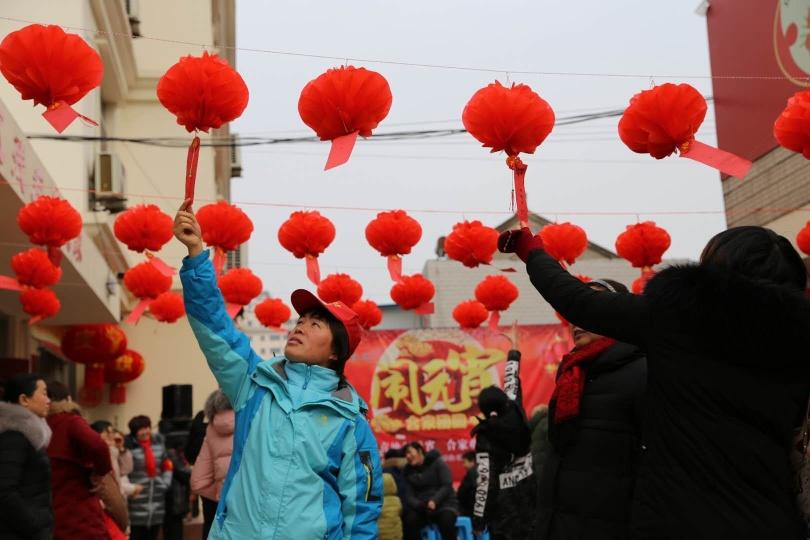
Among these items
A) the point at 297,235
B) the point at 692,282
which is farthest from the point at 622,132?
the point at 297,235

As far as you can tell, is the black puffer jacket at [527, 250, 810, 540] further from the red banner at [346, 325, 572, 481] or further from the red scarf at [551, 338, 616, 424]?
the red banner at [346, 325, 572, 481]

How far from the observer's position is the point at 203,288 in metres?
3.10

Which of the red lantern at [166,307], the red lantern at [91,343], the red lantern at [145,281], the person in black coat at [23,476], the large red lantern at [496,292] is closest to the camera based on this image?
the person in black coat at [23,476]

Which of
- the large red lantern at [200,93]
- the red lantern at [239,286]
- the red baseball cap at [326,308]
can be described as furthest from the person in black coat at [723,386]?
the red lantern at [239,286]

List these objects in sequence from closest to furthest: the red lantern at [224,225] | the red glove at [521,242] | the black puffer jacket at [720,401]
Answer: the black puffer jacket at [720,401], the red glove at [521,242], the red lantern at [224,225]

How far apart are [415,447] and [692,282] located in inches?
347

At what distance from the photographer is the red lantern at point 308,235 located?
9266 millimetres

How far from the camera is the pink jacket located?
5.91m

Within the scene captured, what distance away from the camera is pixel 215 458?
5.95m

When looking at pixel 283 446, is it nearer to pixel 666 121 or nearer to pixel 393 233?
pixel 666 121

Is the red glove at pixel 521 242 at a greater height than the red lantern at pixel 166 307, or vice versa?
the red lantern at pixel 166 307

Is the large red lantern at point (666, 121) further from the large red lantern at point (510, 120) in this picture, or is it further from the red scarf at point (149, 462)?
the red scarf at point (149, 462)

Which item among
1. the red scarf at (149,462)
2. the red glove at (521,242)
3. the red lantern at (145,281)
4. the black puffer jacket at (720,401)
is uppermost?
the red lantern at (145,281)

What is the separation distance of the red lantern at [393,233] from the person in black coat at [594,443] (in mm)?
5429
